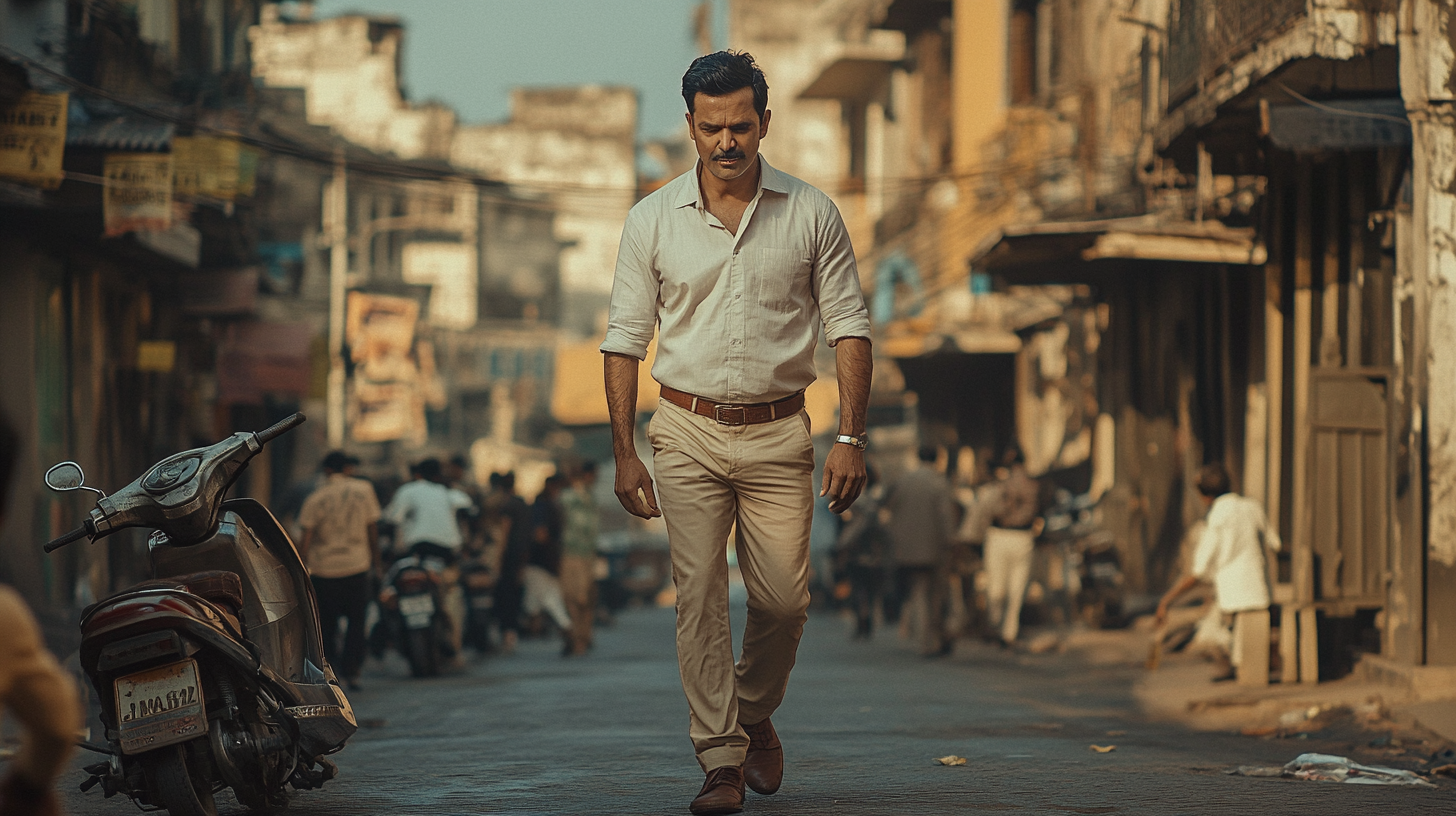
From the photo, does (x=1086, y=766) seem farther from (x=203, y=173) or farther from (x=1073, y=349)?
(x=1073, y=349)

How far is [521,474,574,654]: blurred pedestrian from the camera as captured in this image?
18422mm

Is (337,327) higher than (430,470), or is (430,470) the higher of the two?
(337,327)

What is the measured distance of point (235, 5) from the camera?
2558cm

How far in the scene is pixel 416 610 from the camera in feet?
45.8

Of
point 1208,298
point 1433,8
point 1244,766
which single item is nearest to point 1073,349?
point 1208,298

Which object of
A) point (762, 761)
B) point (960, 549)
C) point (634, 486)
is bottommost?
point (960, 549)

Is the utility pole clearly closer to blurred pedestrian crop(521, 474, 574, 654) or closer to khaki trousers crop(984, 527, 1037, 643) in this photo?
blurred pedestrian crop(521, 474, 574, 654)

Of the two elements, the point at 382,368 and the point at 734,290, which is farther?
the point at 382,368

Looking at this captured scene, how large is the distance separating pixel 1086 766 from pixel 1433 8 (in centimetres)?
506

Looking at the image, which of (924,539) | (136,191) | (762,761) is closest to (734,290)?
(762,761)

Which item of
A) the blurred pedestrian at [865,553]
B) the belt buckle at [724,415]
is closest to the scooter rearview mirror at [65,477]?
the belt buckle at [724,415]

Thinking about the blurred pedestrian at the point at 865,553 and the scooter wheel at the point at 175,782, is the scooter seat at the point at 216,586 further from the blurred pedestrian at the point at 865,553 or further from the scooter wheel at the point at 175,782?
the blurred pedestrian at the point at 865,553

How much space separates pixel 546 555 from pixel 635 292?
1293 cm

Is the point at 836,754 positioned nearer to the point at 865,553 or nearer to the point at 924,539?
the point at 924,539
